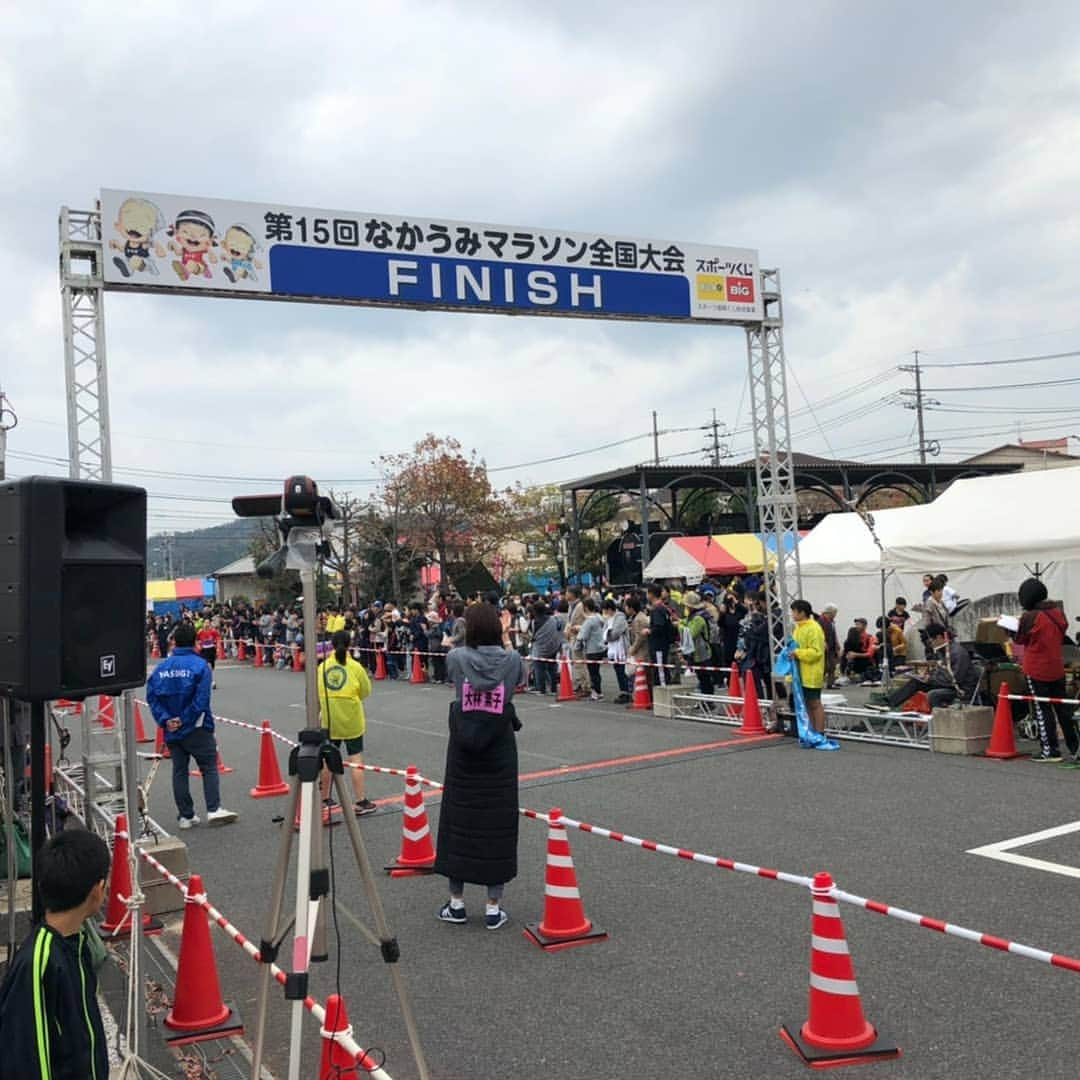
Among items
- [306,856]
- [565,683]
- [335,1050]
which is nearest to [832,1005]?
[335,1050]

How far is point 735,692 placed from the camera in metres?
14.7

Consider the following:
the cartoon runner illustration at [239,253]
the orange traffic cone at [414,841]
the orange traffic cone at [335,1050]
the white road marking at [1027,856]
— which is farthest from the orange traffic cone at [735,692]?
the orange traffic cone at [335,1050]

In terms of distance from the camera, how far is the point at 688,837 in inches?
299

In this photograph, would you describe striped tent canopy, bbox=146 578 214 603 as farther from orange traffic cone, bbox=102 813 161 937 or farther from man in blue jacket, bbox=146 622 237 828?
orange traffic cone, bbox=102 813 161 937

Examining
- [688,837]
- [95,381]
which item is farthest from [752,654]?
[95,381]

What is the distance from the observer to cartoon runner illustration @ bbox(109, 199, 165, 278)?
8703mm

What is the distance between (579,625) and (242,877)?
36.8 ft

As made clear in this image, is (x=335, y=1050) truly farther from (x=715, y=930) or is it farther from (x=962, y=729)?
(x=962, y=729)

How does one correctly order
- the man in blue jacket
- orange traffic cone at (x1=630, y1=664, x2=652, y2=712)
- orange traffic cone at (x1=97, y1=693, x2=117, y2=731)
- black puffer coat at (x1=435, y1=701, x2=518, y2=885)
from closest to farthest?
1. black puffer coat at (x1=435, y1=701, x2=518, y2=885)
2. orange traffic cone at (x1=97, y1=693, x2=117, y2=731)
3. the man in blue jacket
4. orange traffic cone at (x1=630, y1=664, x2=652, y2=712)

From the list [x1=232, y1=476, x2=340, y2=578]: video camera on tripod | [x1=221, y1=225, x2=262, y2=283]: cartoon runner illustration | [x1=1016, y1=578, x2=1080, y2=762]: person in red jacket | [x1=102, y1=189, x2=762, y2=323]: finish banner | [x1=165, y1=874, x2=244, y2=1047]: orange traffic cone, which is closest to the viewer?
[x1=232, y1=476, x2=340, y2=578]: video camera on tripod

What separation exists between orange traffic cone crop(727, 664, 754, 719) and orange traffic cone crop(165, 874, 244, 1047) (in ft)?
31.5

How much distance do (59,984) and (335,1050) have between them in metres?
1.26

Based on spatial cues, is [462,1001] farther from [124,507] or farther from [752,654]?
[752,654]

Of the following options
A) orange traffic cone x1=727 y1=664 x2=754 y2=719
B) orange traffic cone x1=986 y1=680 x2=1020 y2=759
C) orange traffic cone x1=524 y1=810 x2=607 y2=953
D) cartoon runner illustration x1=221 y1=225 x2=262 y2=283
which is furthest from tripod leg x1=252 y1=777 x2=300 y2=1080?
orange traffic cone x1=727 y1=664 x2=754 y2=719
